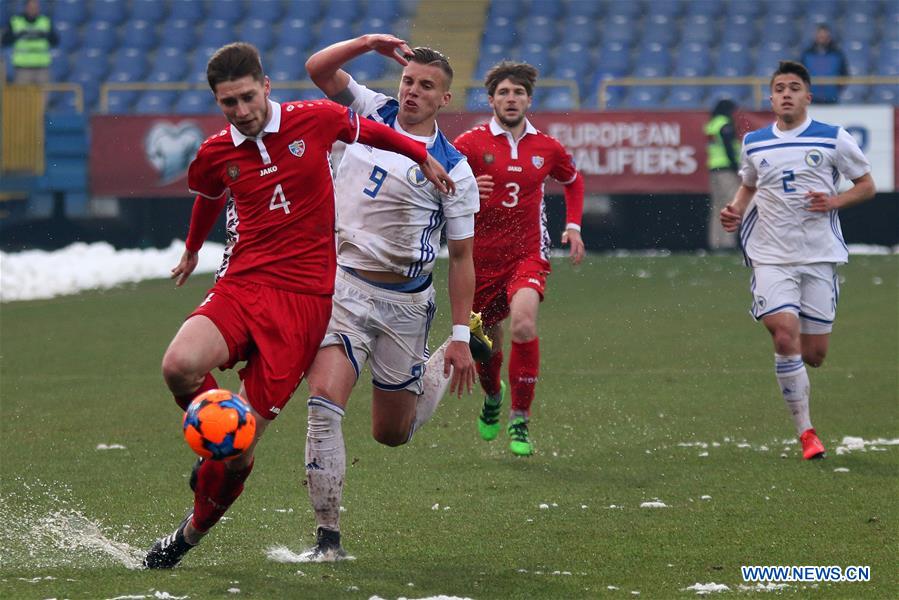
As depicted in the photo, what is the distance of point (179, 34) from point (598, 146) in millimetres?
9042

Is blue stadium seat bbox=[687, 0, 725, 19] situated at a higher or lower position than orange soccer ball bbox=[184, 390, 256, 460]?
higher

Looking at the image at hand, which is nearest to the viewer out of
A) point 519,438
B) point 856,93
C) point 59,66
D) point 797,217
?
point 519,438

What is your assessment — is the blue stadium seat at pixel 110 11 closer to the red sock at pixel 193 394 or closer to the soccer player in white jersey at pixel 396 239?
the soccer player in white jersey at pixel 396 239

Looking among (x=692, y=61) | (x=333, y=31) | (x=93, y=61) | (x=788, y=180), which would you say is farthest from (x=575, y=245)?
(x=93, y=61)

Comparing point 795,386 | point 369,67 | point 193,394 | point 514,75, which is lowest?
point 795,386

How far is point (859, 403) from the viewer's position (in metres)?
10.4

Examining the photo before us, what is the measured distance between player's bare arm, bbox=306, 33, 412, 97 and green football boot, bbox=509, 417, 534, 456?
102 inches

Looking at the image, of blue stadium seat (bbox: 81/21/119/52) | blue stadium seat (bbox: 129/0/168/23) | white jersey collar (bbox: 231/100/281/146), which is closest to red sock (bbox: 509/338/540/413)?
white jersey collar (bbox: 231/100/281/146)

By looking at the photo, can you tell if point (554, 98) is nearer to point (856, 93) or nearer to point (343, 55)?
point (856, 93)

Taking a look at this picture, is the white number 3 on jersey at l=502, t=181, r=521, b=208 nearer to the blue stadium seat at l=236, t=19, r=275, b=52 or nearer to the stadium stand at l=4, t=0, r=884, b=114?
the stadium stand at l=4, t=0, r=884, b=114

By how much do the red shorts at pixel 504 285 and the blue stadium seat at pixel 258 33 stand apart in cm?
1863

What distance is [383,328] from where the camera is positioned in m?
6.65

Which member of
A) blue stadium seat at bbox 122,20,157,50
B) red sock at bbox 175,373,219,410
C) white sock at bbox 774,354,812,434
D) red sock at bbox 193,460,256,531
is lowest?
white sock at bbox 774,354,812,434

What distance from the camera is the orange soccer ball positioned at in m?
5.23
